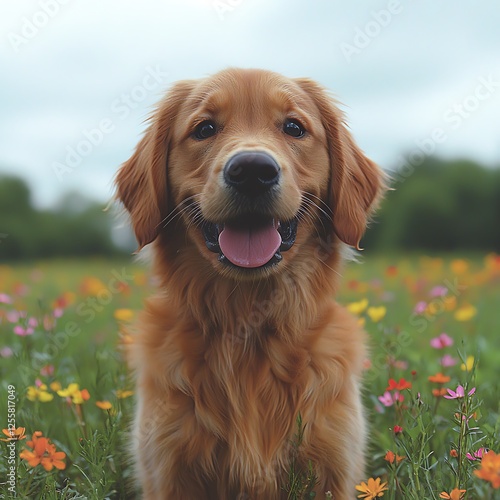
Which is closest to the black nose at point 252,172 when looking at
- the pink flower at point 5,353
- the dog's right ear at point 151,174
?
the dog's right ear at point 151,174

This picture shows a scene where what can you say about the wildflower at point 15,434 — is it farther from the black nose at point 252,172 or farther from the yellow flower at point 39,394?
the black nose at point 252,172

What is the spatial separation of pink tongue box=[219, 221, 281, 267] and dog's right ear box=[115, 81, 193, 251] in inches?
16.3

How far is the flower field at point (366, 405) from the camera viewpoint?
90.3 inches

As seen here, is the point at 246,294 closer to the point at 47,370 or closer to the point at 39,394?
the point at 39,394

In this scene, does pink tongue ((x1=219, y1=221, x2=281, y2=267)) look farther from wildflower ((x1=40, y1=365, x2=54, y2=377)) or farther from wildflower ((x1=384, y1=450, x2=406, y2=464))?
wildflower ((x1=40, y1=365, x2=54, y2=377))

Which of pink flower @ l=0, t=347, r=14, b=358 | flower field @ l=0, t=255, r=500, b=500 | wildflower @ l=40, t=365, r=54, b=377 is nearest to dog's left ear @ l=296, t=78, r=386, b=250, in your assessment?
flower field @ l=0, t=255, r=500, b=500

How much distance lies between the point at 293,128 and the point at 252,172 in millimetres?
529

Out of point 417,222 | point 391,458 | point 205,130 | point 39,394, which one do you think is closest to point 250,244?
point 205,130

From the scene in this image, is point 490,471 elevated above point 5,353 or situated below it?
above

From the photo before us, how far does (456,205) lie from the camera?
15.7 metres

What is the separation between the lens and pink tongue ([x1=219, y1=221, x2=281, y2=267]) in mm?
2684

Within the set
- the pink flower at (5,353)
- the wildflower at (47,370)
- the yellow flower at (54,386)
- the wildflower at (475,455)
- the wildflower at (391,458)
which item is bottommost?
the pink flower at (5,353)

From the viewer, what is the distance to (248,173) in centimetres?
255

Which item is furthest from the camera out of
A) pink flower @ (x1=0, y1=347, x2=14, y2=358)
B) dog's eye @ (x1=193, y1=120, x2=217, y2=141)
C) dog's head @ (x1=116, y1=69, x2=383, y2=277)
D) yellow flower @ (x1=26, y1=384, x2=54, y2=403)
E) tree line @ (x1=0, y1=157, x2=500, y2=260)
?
tree line @ (x1=0, y1=157, x2=500, y2=260)
